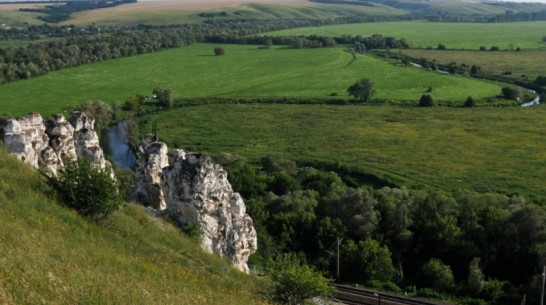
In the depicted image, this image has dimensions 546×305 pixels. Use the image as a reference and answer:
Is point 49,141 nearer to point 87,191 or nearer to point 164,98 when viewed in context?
point 87,191

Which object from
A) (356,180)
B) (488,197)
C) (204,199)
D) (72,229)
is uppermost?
(72,229)

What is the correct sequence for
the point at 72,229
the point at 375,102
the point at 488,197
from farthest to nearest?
the point at 375,102
the point at 488,197
the point at 72,229

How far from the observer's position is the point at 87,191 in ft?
59.6

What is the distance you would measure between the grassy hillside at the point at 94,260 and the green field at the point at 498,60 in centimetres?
11585

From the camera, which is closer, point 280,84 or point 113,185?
point 113,185

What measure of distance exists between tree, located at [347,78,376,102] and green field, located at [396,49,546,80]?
43.2m

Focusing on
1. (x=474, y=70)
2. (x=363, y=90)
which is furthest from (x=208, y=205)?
(x=474, y=70)

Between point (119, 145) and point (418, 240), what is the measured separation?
49.0m

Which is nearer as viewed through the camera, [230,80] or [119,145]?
[119,145]

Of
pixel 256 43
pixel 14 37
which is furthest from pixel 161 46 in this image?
pixel 14 37

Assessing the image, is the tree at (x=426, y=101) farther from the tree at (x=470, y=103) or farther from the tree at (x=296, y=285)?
the tree at (x=296, y=285)

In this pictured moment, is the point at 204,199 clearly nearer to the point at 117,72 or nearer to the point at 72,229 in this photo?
the point at 72,229

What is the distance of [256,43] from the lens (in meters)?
176

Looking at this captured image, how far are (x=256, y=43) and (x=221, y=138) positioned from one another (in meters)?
109
